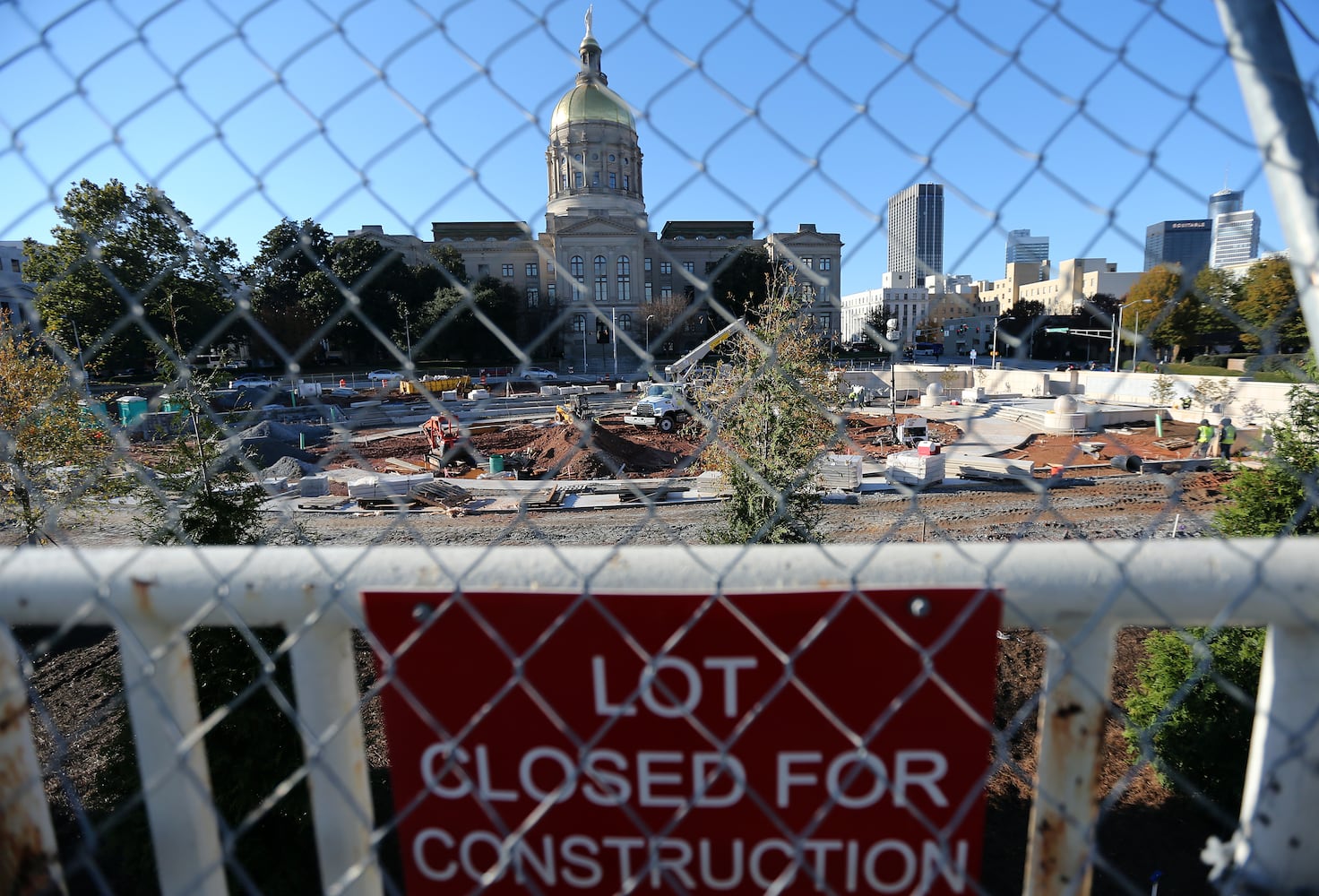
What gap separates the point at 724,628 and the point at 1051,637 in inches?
22.0

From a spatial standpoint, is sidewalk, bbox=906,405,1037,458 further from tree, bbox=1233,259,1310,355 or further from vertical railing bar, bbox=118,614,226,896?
vertical railing bar, bbox=118,614,226,896

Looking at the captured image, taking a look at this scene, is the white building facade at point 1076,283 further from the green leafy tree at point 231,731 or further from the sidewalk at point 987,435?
the sidewalk at point 987,435

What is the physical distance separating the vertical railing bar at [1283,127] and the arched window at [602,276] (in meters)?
1.40

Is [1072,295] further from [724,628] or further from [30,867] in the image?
[30,867]

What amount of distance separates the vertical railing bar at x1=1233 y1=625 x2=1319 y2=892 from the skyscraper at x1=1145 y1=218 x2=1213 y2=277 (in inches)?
24.2

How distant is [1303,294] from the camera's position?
107cm

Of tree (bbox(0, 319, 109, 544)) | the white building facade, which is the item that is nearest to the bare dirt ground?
the white building facade

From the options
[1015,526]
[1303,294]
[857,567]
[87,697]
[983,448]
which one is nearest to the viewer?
[1303,294]

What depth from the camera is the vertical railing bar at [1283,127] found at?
3.50 ft

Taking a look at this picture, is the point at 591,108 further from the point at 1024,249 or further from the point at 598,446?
the point at 598,446

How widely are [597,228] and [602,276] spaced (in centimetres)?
24

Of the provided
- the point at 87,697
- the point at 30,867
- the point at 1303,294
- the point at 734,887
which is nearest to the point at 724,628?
the point at 734,887

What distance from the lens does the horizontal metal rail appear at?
1.15 m

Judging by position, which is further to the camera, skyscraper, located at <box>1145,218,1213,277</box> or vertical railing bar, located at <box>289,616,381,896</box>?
vertical railing bar, located at <box>289,616,381,896</box>
